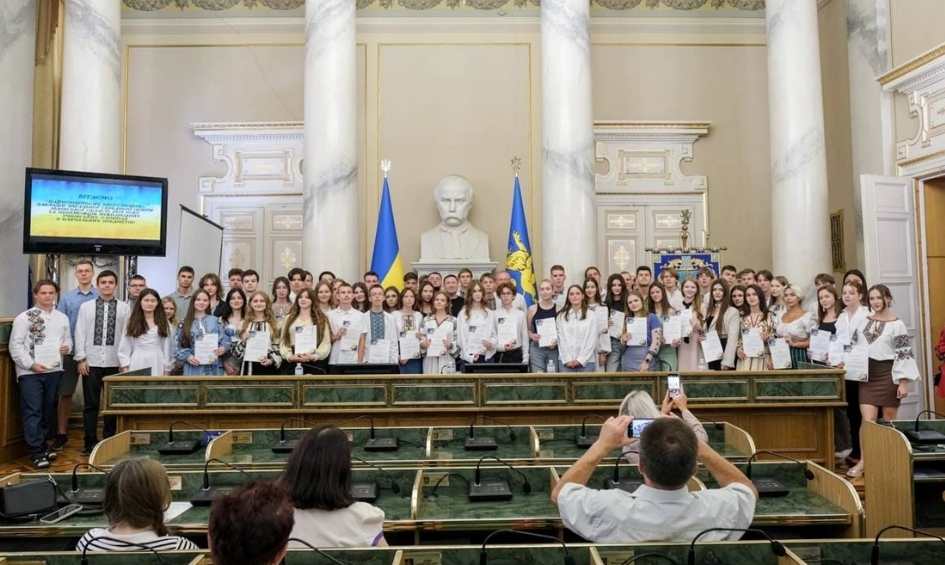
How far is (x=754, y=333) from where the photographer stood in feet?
18.7

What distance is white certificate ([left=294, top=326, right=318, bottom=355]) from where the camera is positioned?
219 inches

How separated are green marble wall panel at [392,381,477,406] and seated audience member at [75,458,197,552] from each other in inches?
112

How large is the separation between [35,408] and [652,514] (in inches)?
211

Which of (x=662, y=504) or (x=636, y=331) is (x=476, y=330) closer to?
(x=636, y=331)

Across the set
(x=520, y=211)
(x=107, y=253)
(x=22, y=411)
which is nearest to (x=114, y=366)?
(x=22, y=411)

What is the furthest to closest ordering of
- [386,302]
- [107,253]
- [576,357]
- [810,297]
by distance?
[810,297] < [107,253] < [386,302] < [576,357]

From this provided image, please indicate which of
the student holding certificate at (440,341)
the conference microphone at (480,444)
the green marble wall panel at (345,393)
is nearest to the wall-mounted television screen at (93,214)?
the student holding certificate at (440,341)

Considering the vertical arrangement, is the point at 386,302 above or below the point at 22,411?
above

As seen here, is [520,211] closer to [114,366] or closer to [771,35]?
[771,35]

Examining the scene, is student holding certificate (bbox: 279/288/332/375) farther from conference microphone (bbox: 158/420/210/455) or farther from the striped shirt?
the striped shirt

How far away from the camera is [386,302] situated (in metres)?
6.35

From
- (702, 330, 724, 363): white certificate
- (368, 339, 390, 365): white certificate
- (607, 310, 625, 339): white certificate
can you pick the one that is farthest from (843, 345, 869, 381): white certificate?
(368, 339, 390, 365): white certificate

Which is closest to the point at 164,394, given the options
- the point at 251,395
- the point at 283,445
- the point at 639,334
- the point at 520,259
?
the point at 251,395

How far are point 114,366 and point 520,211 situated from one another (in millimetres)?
4470
